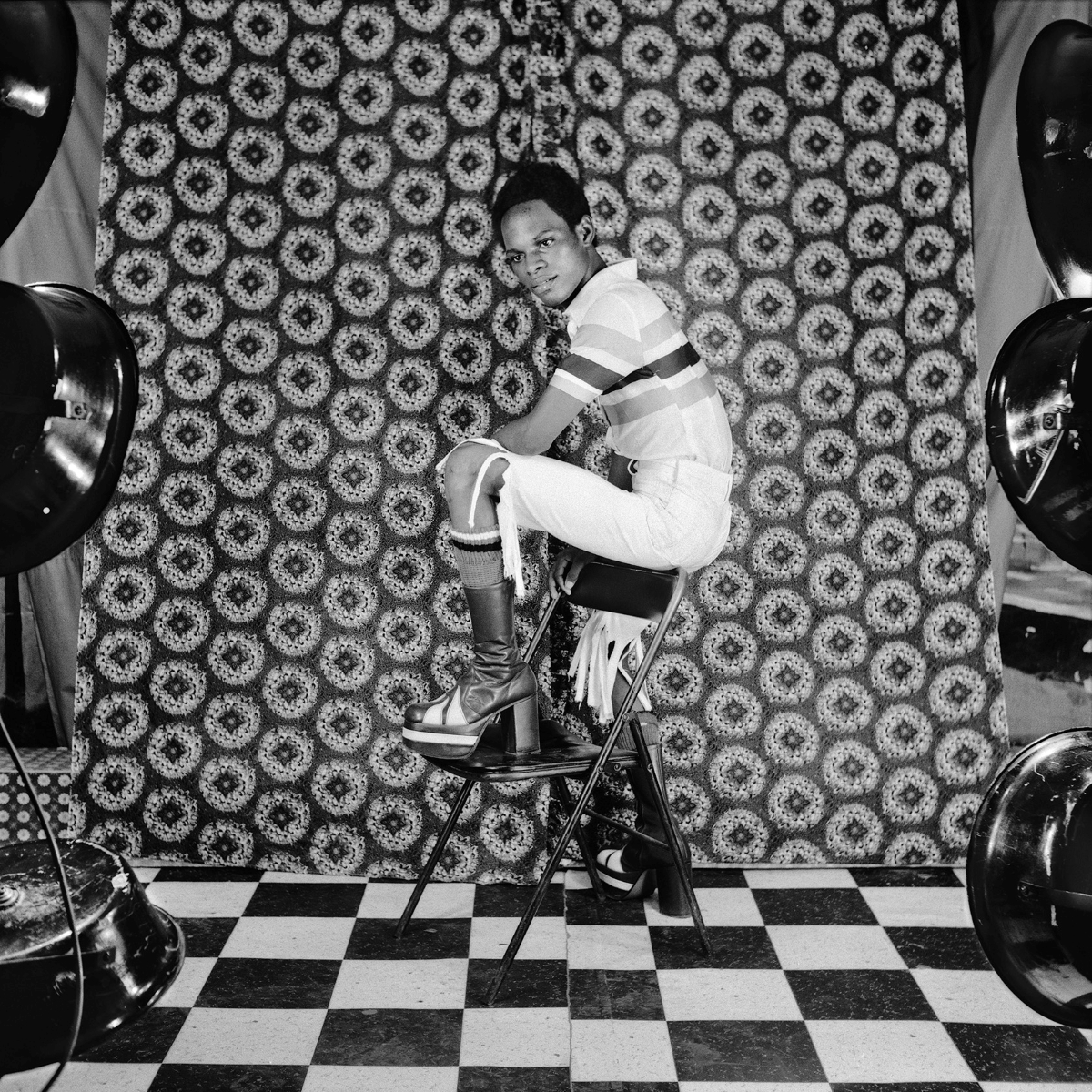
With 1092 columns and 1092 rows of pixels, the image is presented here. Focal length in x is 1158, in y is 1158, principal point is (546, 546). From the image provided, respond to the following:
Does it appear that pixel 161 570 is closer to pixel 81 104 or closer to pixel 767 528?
pixel 81 104

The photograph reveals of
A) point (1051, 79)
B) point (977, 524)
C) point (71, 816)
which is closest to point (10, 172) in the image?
point (1051, 79)

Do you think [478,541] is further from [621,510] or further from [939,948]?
[939,948]

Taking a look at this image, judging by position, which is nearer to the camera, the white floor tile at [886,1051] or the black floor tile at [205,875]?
the white floor tile at [886,1051]

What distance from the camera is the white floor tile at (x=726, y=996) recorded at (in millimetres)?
2428

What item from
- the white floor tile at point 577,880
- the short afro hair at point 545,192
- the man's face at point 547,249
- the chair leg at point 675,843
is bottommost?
the white floor tile at point 577,880

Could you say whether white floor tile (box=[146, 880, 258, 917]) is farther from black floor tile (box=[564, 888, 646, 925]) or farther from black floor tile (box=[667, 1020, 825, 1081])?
black floor tile (box=[667, 1020, 825, 1081])

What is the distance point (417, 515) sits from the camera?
3137 millimetres

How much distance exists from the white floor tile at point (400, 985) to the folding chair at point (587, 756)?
11 centimetres

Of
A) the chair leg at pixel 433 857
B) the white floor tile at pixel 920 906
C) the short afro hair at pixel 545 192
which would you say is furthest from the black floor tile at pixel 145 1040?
the short afro hair at pixel 545 192

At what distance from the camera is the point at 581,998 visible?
8.16ft

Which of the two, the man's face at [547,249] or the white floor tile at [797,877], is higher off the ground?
the man's face at [547,249]

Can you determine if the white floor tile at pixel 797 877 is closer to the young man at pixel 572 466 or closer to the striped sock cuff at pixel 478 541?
the young man at pixel 572 466

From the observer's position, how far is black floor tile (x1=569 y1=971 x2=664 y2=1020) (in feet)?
7.95

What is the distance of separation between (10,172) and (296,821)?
82.8 inches
